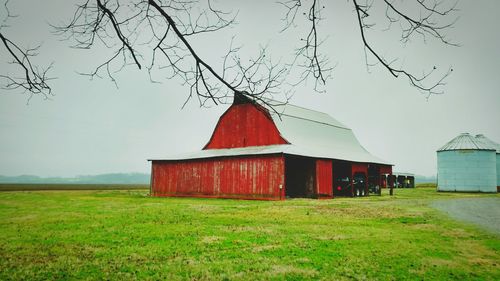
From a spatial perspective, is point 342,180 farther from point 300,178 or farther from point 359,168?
point 300,178

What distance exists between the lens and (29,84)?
215 inches

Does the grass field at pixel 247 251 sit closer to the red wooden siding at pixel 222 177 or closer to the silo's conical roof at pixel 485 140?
the red wooden siding at pixel 222 177

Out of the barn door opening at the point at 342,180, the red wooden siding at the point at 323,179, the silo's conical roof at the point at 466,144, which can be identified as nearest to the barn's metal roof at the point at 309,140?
the red wooden siding at the point at 323,179

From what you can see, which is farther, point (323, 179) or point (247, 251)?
point (323, 179)

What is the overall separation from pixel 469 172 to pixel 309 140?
1044 inches

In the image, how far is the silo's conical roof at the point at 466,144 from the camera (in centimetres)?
4772

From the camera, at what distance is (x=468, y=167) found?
47.1 meters

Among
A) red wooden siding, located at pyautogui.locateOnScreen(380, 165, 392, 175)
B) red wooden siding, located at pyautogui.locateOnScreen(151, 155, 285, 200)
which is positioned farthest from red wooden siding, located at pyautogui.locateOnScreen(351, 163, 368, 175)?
red wooden siding, located at pyautogui.locateOnScreen(151, 155, 285, 200)

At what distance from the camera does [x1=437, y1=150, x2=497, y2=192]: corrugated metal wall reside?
46156 millimetres

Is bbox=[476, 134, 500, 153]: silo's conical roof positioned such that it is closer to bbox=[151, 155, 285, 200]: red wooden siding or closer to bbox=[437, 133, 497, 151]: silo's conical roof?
bbox=[437, 133, 497, 151]: silo's conical roof

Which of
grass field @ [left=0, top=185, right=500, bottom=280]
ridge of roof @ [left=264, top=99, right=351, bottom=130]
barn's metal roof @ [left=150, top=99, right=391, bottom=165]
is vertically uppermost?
ridge of roof @ [left=264, top=99, right=351, bottom=130]

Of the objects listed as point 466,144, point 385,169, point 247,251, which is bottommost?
point 247,251

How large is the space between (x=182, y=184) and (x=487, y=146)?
40.1 meters

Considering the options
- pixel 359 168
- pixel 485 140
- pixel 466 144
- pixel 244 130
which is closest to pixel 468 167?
pixel 466 144
